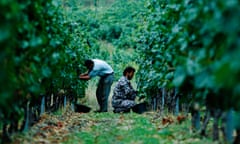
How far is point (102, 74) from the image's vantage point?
1698 centimetres

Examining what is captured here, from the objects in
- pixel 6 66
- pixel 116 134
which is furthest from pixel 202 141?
pixel 6 66

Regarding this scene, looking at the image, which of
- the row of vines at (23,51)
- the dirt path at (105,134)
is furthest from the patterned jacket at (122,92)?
the row of vines at (23,51)

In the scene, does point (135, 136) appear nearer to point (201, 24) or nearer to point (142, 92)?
point (201, 24)

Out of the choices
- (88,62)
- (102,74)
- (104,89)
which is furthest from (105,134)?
(104,89)

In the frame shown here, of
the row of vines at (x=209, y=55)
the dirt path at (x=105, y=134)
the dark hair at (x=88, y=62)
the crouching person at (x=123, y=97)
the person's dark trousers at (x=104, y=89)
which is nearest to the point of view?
the row of vines at (x=209, y=55)

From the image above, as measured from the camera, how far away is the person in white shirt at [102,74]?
16.4 meters

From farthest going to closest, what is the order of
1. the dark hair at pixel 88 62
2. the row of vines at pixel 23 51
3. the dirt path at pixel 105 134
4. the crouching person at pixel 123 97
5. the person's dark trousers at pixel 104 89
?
the person's dark trousers at pixel 104 89
the crouching person at pixel 123 97
the dark hair at pixel 88 62
the dirt path at pixel 105 134
the row of vines at pixel 23 51

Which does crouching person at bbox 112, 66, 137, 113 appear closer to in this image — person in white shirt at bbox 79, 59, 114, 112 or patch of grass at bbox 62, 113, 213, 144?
person in white shirt at bbox 79, 59, 114, 112

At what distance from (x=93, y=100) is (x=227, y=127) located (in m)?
16.4

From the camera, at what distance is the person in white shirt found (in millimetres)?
16391

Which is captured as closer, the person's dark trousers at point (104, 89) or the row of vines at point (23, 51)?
the row of vines at point (23, 51)

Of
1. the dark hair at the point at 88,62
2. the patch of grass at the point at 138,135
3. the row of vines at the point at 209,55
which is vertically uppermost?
the dark hair at the point at 88,62

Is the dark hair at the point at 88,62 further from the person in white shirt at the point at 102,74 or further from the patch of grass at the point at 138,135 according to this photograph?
the patch of grass at the point at 138,135

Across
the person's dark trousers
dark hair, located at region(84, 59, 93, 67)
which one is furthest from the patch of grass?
the person's dark trousers
